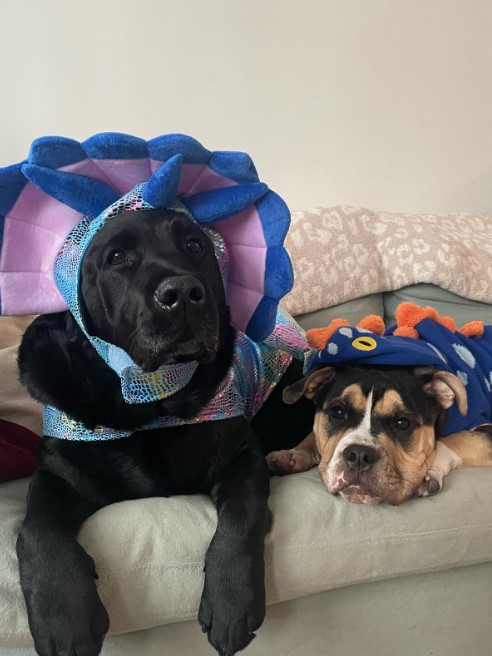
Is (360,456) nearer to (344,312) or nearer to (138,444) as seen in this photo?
(138,444)

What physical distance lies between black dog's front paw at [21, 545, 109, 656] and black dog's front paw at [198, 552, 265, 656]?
0.18 metres

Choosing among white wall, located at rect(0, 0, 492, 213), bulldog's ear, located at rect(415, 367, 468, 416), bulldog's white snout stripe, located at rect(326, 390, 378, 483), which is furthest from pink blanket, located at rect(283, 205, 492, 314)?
bulldog's white snout stripe, located at rect(326, 390, 378, 483)

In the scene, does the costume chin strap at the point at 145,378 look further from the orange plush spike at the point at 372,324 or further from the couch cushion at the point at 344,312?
the couch cushion at the point at 344,312

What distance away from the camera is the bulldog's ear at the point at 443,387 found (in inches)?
59.3

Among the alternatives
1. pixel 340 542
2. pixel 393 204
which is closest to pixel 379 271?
pixel 393 204

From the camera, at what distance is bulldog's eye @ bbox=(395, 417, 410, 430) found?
1.47m

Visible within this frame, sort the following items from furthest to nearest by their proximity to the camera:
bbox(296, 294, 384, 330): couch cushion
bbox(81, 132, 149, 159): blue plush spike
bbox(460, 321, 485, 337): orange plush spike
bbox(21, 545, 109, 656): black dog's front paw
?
bbox(296, 294, 384, 330): couch cushion < bbox(460, 321, 485, 337): orange plush spike < bbox(81, 132, 149, 159): blue plush spike < bbox(21, 545, 109, 656): black dog's front paw

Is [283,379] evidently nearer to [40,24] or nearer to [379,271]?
[379,271]

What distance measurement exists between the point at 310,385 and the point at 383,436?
289mm

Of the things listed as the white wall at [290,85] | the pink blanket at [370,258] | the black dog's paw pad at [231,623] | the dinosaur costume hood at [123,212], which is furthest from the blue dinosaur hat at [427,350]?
the white wall at [290,85]

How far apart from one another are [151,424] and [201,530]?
240 mm

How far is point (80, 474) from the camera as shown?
119cm

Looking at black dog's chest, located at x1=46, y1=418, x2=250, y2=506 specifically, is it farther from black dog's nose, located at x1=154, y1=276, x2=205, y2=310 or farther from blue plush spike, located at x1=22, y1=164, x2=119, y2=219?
blue plush spike, located at x1=22, y1=164, x2=119, y2=219

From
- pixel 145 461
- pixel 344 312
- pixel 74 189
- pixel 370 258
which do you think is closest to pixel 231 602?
pixel 145 461
